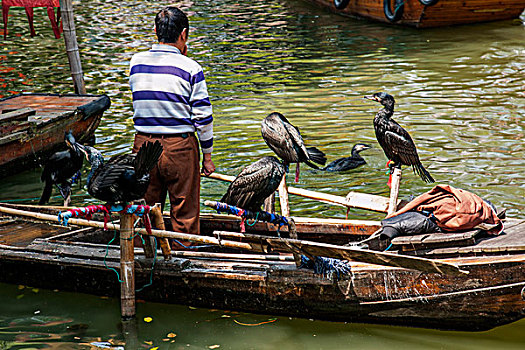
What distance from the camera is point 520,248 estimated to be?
4949 millimetres

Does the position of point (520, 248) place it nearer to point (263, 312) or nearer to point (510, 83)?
point (263, 312)

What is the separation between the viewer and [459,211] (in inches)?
210

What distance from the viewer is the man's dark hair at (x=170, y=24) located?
523 centimetres

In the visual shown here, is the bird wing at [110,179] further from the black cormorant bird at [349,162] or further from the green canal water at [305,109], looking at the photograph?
the black cormorant bird at [349,162]

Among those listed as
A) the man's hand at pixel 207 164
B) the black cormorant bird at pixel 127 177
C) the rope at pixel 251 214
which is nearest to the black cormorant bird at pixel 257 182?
the rope at pixel 251 214

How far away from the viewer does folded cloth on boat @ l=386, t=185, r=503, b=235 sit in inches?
209

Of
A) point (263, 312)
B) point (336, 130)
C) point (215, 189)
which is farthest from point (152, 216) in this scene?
point (336, 130)

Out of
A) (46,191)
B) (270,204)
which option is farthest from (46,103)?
(270,204)

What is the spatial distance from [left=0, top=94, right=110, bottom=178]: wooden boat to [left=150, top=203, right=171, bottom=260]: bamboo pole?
4.14 m

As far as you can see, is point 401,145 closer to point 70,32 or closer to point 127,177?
point 127,177

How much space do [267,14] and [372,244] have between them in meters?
18.1

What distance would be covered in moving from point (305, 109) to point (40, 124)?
4.71m

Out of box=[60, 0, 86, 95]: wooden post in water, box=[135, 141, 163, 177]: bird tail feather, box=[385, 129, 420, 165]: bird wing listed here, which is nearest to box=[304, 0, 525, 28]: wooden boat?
box=[60, 0, 86, 95]: wooden post in water

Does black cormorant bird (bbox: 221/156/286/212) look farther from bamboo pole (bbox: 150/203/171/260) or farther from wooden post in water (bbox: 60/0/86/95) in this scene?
wooden post in water (bbox: 60/0/86/95)
